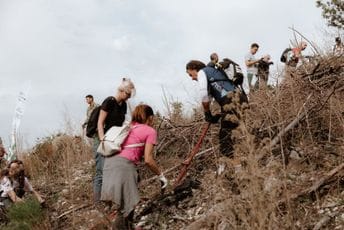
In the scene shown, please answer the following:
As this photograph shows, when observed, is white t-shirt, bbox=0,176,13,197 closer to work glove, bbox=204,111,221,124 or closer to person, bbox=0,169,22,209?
person, bbox=0,169,22,209

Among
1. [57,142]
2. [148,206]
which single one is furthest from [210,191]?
[57,142]

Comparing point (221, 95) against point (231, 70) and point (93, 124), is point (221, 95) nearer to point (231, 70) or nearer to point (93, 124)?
point (231, 70)

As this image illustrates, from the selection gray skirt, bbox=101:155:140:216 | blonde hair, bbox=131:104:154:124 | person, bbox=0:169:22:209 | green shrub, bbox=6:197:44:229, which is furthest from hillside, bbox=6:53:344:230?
blonde hair, bbox=131:104:154:124

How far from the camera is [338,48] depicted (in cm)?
755

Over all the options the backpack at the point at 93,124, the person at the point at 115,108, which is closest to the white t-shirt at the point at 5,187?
the backpack at the point at 93,124

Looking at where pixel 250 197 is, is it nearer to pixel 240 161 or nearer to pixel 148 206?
pixel 240 161

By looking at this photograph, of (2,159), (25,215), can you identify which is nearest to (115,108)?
(25,215)

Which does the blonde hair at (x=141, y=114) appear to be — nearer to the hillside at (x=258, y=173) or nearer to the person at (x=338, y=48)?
the hillside at (x=258, y=173)

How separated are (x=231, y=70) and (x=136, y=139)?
1.57 metres

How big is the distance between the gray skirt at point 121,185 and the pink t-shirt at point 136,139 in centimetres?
6

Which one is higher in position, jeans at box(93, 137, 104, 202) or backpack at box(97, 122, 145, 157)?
backpack at box(97, 122, 145, 157)

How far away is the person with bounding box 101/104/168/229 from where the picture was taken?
203 inches

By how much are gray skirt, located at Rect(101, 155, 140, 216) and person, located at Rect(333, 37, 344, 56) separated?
3.75m

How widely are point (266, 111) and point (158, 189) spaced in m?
1.76
